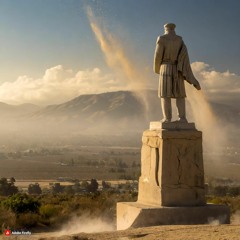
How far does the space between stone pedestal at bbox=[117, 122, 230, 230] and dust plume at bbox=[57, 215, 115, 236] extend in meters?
1.07

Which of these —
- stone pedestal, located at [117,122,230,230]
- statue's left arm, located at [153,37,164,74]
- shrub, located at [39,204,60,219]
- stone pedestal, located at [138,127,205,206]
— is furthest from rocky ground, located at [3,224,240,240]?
shrub, located at [39,204,60,219]

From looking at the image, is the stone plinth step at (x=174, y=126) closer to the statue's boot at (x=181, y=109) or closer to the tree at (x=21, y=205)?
the statue's boot at (x=181, y=109)

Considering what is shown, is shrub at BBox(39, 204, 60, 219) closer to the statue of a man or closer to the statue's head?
the statue of a man

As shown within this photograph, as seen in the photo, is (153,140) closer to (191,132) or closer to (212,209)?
(191,132)

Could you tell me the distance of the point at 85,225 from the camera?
12.7m

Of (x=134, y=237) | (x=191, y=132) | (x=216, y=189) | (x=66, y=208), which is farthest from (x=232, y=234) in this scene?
(x=216, y=189)

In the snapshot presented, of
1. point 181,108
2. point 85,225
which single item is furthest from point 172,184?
point 85,225

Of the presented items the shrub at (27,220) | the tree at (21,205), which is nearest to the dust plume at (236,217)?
the shrub at (27,220)

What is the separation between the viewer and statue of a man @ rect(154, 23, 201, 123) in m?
11.2

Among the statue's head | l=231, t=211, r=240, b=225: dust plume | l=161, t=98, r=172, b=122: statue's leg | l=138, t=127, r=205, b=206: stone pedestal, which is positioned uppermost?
the statue's head

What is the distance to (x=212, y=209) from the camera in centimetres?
1056

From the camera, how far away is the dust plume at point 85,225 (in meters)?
11.8

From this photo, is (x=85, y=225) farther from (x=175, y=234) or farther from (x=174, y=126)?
(x=175, y=234)

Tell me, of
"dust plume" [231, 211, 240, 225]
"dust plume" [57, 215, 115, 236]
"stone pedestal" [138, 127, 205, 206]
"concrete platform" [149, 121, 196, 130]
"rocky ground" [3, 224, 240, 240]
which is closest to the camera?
"rocky ground" [3, 224, 240, 240]
